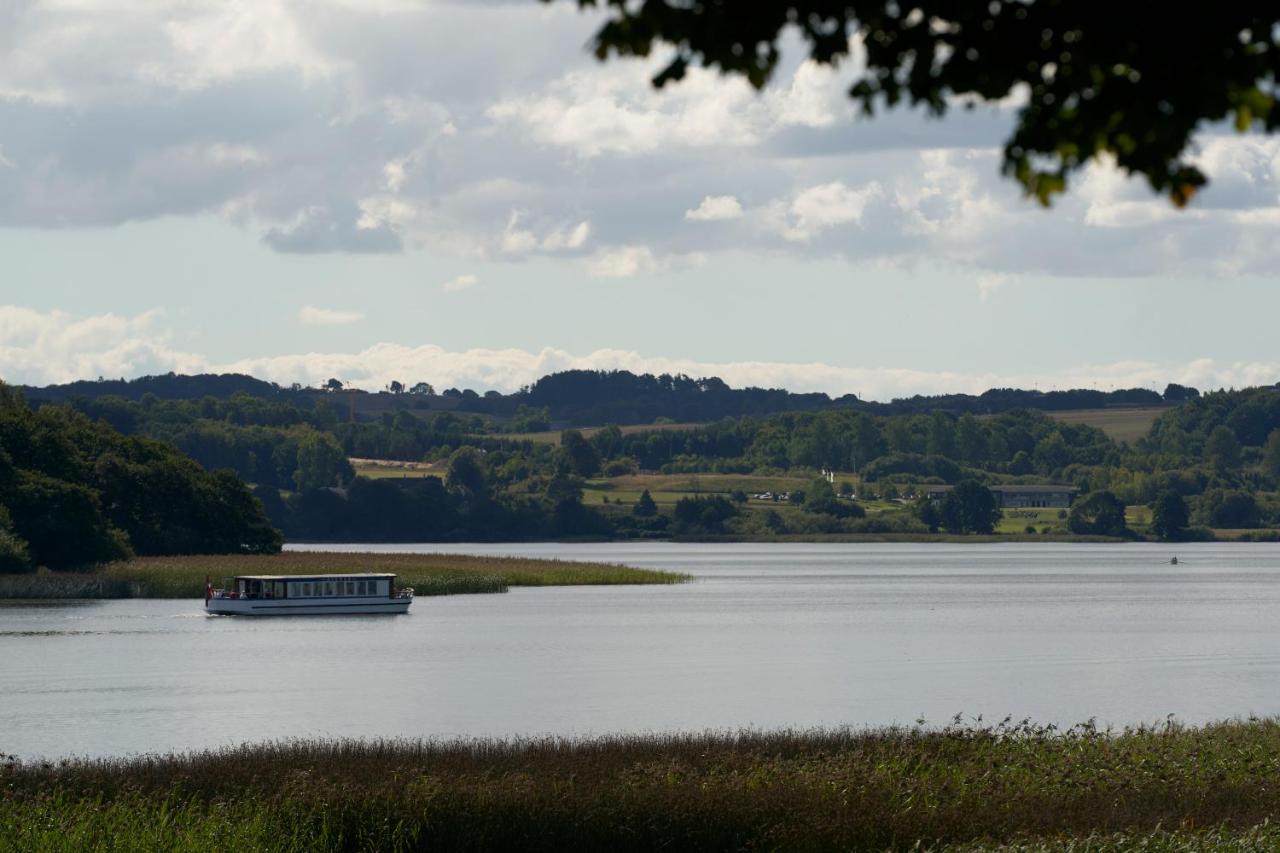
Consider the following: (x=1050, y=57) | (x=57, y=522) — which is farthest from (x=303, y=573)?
(x=1050, y=57)

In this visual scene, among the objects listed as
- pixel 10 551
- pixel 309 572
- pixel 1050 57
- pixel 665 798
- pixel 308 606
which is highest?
pixel 1050 57

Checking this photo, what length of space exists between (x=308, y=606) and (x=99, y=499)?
982 inches

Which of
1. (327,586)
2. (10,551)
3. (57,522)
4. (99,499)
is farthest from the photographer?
(99,499)

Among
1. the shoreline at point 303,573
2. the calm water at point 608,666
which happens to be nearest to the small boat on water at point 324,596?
the calm water at point 608,666

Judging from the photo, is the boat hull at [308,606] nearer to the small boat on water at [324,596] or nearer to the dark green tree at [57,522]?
the small boat on water at [324,596]

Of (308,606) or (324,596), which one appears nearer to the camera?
(308,606)

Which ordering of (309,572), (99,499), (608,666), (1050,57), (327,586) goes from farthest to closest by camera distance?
(99,499) < (309,572) < (327,586) < (608,666) < (1050,57)

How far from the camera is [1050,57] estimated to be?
34.6 ft

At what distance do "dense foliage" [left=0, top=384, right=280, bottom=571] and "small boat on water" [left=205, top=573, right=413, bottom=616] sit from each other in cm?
1243

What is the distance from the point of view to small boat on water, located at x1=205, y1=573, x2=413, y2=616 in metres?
106

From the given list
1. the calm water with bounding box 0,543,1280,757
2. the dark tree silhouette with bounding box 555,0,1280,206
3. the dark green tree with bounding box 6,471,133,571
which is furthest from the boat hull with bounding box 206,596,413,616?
the dark tree silhouette with bounding box 555,0,1280,206

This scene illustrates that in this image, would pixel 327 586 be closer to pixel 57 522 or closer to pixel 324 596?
pixel 324 596

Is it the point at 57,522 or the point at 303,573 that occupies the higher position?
the point at 57,522

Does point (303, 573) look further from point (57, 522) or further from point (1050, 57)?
point (1050, 57)
